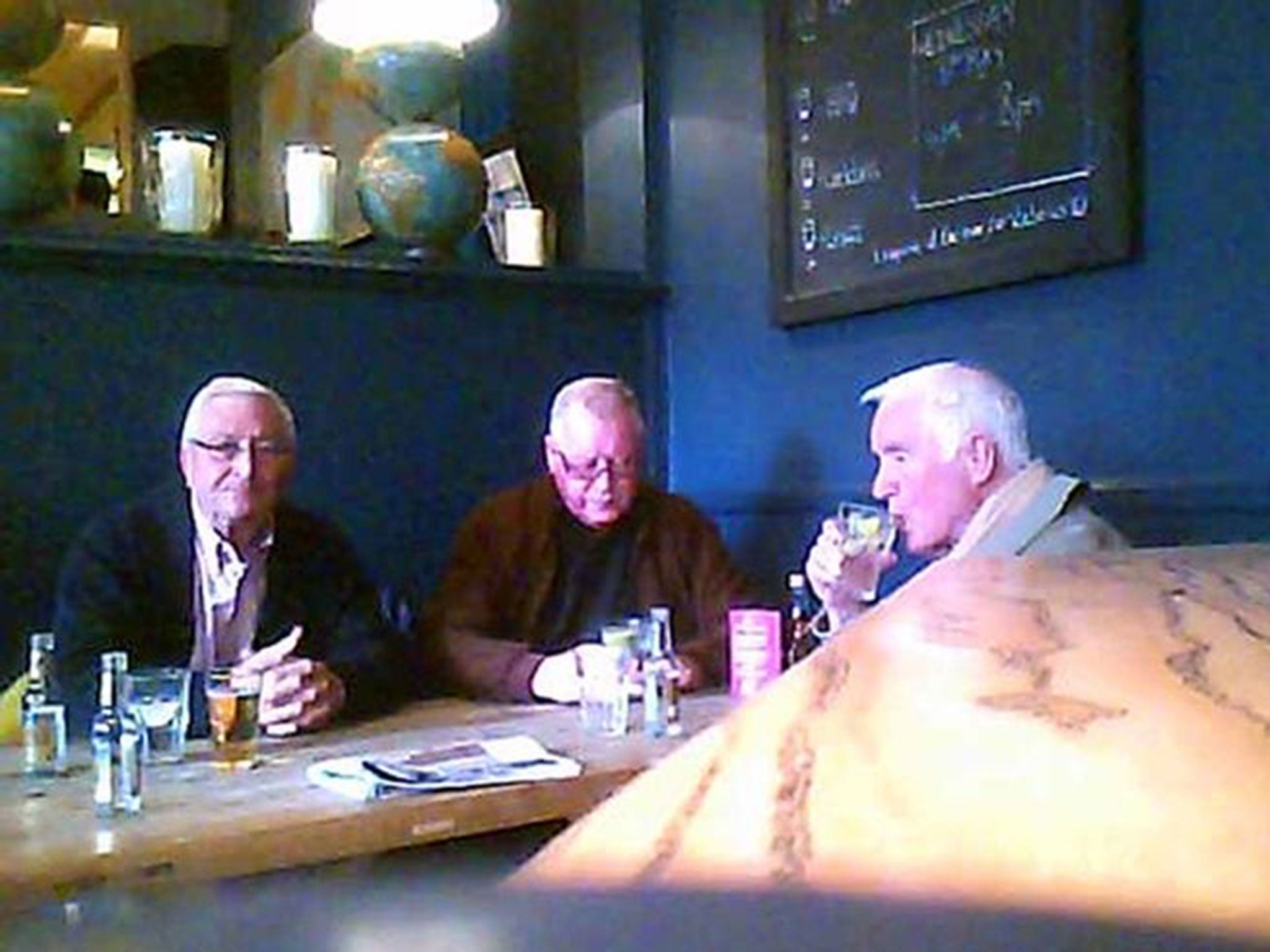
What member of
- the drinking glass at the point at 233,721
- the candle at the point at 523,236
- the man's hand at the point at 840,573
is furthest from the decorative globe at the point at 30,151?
the man's hand at the point at 840,573

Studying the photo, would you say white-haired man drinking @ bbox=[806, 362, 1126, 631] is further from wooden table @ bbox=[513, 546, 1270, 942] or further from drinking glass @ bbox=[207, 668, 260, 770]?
wooden table @ bbox=[513, 546, 1270, 942]

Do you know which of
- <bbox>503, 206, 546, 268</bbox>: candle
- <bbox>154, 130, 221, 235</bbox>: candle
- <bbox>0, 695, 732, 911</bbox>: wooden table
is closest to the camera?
<bbox>0, 695, 732, 911</bbox>: wooden table

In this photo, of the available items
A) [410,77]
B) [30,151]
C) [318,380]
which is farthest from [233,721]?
[410,77]

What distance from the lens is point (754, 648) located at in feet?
8.36

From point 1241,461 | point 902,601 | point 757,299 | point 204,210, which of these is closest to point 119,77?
A: point 204,210

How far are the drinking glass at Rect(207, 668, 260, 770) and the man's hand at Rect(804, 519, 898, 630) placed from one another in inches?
38.2

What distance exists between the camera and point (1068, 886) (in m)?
0.36

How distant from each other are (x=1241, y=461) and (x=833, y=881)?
7.34 ft

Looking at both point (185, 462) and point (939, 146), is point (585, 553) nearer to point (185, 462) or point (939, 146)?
point (185, 462)

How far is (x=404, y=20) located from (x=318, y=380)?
85 cm

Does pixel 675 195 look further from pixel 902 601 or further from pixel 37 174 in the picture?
pixel 902 601

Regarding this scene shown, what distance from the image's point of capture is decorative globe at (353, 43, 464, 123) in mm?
3596

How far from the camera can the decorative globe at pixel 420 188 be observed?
11.6 ft

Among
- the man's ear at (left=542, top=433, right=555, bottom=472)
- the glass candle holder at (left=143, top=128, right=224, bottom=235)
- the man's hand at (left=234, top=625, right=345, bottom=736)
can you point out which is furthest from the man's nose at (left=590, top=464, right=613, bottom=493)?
the glass candle holder at (left=143, top=128, right=224, bottom=235)
